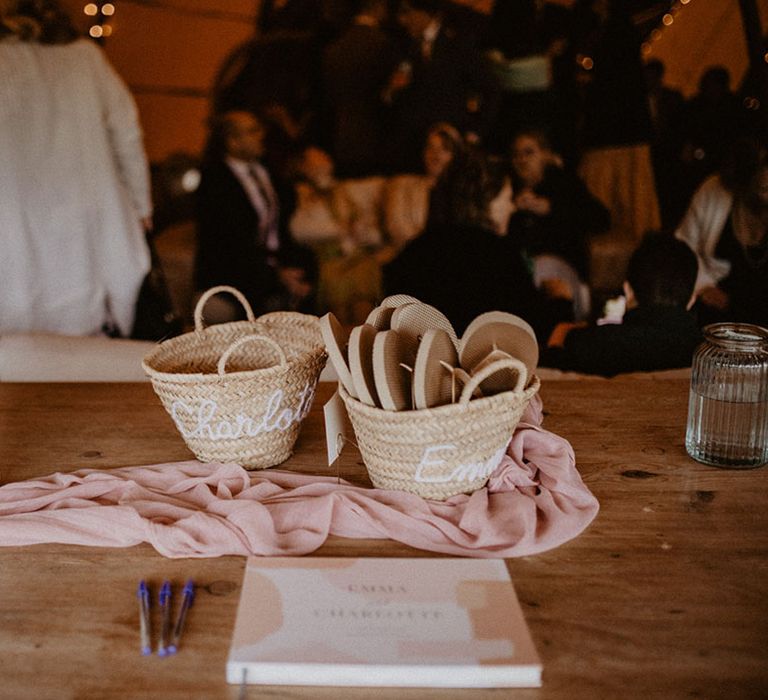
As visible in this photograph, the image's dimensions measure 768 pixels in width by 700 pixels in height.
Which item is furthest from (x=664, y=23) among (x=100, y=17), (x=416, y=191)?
(x=100, y=17)

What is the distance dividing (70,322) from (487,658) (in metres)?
2.95

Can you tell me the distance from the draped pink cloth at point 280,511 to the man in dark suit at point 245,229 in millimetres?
2614

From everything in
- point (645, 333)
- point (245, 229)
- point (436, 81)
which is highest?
point (436, 81)

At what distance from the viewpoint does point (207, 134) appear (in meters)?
3.73

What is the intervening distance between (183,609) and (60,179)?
2783mm

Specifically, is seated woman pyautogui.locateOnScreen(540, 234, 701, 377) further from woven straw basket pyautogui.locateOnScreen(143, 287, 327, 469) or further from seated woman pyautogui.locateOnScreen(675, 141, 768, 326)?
woven straw basket pyautogui.locateOnScreen(143, 287, 327, 469)

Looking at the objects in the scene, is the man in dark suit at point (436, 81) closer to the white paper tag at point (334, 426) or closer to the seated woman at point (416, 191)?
the seated woman at point (416, 191)

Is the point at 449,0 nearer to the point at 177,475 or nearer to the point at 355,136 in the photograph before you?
the point at 355,136

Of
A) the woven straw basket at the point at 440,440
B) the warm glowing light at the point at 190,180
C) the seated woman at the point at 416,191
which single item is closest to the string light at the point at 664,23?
the seated woman at the point at 416,191

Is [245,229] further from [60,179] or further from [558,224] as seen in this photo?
[558,224]

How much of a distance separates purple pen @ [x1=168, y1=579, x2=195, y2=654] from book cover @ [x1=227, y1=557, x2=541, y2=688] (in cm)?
6

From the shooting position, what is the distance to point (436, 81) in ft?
12.4

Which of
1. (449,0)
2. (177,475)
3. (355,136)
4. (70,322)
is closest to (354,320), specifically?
(355,136)

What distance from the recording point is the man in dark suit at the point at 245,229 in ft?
11.9
